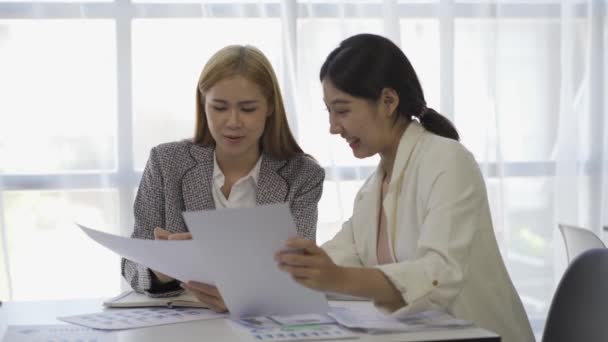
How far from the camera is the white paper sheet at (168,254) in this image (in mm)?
1467

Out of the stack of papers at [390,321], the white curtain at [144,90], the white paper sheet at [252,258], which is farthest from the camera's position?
the white curtain at [144,90]

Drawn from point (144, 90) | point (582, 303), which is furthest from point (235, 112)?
point (144, 90)

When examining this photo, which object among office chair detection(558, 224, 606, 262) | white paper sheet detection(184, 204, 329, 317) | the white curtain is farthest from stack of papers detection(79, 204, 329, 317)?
the white curtain

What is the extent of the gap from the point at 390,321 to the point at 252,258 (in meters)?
0.28

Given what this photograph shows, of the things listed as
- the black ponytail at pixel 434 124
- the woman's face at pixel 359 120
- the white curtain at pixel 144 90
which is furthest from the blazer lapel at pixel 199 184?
the white curtain at pixel 144 90

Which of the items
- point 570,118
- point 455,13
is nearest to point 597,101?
point 570,118

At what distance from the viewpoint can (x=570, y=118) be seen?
12.5 feet

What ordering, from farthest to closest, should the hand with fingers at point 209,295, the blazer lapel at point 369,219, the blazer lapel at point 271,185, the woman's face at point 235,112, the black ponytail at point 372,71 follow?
1. the blazer lapel at point 271,185
2. the woman's face at point 235,112
3. the blazer lapel at point 369,219
4. the black ponytail at point 372,71
5. the hand with fingers at point 209,295

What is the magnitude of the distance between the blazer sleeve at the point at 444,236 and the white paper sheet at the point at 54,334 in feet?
1.62

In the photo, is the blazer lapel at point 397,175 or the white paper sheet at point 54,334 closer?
the white paper sheet at point 54,334

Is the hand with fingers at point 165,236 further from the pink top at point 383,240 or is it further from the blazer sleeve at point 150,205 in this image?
the pink top at point 383,240

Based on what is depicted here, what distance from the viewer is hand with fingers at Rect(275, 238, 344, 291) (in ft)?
4.48

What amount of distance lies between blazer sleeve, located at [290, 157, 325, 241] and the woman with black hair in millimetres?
210

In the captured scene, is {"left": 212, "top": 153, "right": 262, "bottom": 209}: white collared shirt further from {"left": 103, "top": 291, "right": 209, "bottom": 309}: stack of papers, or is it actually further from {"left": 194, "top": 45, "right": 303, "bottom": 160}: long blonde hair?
{"left": 103, "top": 291, "right": 209, "bottom": 309}: stack of papers
